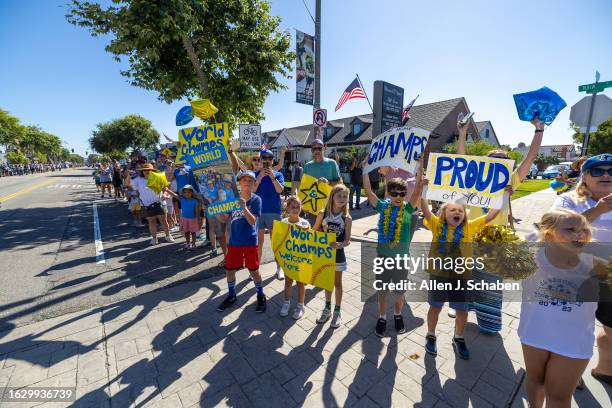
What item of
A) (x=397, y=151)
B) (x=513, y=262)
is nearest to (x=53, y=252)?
(x=397, y=151)

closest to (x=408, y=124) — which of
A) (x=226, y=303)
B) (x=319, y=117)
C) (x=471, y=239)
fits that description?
(x=319, y=117)

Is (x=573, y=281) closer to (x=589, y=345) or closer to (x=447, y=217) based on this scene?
(x=589, y=345)

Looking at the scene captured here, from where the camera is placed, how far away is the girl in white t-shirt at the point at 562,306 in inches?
69.9

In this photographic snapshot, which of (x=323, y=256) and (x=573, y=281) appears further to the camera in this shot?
(x=323, y=256)

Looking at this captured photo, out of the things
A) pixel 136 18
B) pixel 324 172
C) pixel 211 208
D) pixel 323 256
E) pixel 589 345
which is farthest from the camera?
pixel 136 18

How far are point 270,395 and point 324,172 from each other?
3379 millimetres

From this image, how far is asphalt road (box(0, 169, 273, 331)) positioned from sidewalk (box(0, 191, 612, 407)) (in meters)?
0.58

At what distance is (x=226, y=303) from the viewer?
3.97 metres

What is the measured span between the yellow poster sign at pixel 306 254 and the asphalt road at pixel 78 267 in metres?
1.81

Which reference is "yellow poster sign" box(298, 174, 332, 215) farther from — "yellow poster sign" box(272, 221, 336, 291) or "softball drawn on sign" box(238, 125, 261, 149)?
"softball drawn on sign" box(238, 125, 261, 149)

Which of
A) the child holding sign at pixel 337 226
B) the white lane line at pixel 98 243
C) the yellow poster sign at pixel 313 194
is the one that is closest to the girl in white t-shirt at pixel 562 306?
the child holding sign at pixel 337 226

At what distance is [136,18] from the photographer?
8.74m

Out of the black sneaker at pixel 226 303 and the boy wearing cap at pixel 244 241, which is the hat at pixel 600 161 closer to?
the boy wearing cap at pixel 244 241

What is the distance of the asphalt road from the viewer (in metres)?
4.21
